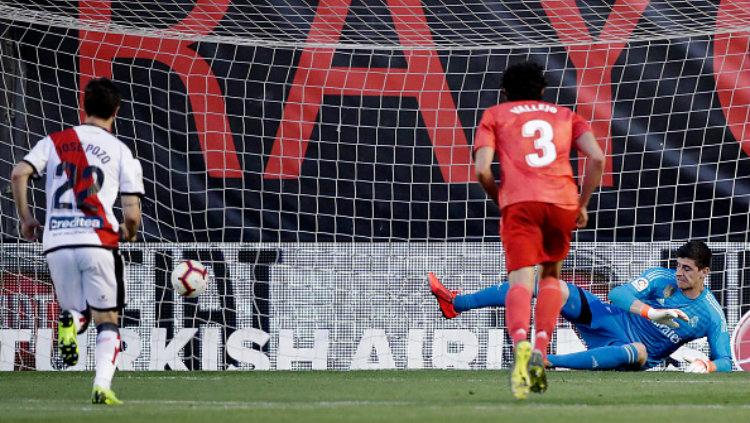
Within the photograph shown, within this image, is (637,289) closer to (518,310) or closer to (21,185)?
(518,310)

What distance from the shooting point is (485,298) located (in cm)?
888

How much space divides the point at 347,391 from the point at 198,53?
438 centimetres

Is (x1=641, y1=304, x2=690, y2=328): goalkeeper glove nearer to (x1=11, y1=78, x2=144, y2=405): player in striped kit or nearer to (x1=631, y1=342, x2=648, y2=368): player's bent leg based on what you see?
(x1=631, y1=342, x2=648, y2=368): player's bent leg

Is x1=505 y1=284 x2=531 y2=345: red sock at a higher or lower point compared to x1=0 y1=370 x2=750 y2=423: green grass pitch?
higher

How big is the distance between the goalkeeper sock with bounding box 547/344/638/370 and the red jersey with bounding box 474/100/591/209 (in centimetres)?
281

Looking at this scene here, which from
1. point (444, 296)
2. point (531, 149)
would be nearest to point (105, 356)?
point (531, 149)

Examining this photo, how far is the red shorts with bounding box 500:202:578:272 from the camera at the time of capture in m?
6.03

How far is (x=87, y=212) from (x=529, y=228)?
182 centimetres

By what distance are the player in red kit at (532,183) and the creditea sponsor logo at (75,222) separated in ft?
5.20

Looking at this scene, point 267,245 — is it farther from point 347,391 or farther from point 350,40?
point 347,391

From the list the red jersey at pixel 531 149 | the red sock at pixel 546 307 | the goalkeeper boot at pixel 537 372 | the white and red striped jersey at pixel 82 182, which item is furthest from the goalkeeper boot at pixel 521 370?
the white and red striped jersey at pixel 82 182

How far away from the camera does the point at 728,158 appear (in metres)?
10.5

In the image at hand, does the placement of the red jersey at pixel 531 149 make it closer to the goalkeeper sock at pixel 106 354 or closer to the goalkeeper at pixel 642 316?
the goalkeeper sock at pixel 106 354

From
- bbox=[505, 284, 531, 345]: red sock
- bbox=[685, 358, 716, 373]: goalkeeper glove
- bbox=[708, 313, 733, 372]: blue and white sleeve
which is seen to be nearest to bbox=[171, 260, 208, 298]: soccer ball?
bbox=[685, 358, 716, 373]: goalkeeper glove
